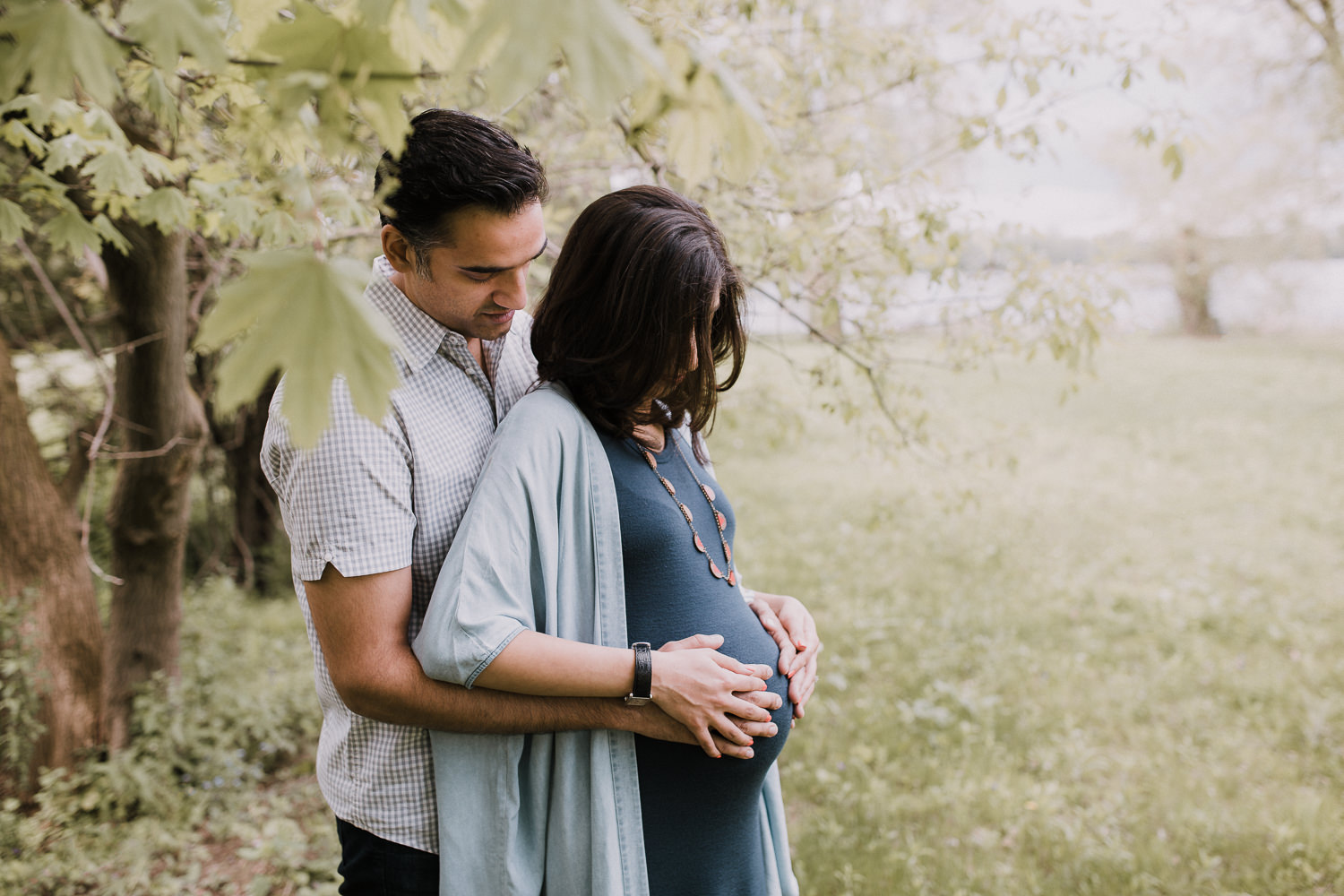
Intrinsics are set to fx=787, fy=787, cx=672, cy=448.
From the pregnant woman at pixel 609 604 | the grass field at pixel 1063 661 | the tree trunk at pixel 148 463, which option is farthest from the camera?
the tree trunk at pixel 148 463

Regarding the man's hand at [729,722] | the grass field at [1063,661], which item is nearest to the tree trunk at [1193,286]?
the grass field at [1063,661]

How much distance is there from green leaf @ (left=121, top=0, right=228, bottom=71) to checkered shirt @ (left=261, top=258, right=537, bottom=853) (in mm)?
404

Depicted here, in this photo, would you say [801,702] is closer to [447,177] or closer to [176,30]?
[447,177]

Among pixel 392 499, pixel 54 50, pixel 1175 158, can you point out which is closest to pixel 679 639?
pixel 392 499

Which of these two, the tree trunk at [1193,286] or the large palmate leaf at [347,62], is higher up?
the tree trunk at [1193,286]

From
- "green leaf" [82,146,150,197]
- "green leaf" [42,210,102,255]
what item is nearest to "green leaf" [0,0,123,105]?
"green leaf" [82,146,150,197]

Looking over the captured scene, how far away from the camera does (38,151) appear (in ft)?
6.68

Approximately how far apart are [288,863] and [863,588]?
3.71 meters

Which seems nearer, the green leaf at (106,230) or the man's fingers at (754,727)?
the man's fingers at (754,727)

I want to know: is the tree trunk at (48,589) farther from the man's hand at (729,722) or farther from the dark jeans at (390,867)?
the man's hand at (729,722)

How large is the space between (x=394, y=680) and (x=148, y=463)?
2.92 metres

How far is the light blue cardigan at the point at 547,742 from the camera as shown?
1.30m

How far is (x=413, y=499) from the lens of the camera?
131cm

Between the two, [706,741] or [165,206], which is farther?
[165,206]
